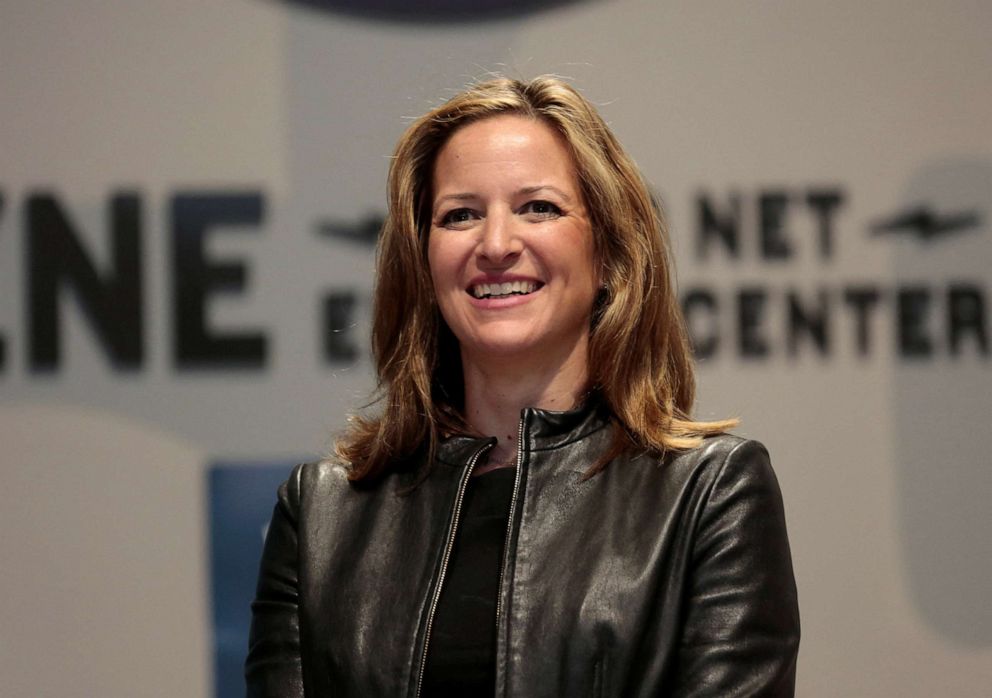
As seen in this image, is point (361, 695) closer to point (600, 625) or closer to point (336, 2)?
point (600, 625)

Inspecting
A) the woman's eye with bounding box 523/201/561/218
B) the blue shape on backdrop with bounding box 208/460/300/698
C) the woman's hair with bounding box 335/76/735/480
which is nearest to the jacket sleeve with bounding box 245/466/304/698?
the woman's hair with bounding box 335/76/735/480

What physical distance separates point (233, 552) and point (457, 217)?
1.57 meters

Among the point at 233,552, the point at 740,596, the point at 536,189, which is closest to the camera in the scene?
the point at 740,596

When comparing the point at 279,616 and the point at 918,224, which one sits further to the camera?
the point at 918,224

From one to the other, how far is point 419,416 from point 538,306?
10.8 inches

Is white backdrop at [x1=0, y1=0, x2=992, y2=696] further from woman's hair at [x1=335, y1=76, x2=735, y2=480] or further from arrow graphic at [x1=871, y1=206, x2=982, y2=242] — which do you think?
woman's hair at [x1=335, y1=76, x2=735, y2=480]

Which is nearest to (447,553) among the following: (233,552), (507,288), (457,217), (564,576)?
(564,576)

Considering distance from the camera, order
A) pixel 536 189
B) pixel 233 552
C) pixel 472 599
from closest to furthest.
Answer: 1. pixel 472 599
2. pixel 536 189
3. pixel 233 552

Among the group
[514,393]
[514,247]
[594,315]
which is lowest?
[514,393]

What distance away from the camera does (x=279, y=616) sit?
1.96m

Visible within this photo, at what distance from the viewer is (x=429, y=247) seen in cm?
204

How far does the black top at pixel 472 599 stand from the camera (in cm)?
178

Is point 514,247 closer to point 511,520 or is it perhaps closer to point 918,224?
point 511,520

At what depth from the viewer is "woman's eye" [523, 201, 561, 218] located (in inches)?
77.4
